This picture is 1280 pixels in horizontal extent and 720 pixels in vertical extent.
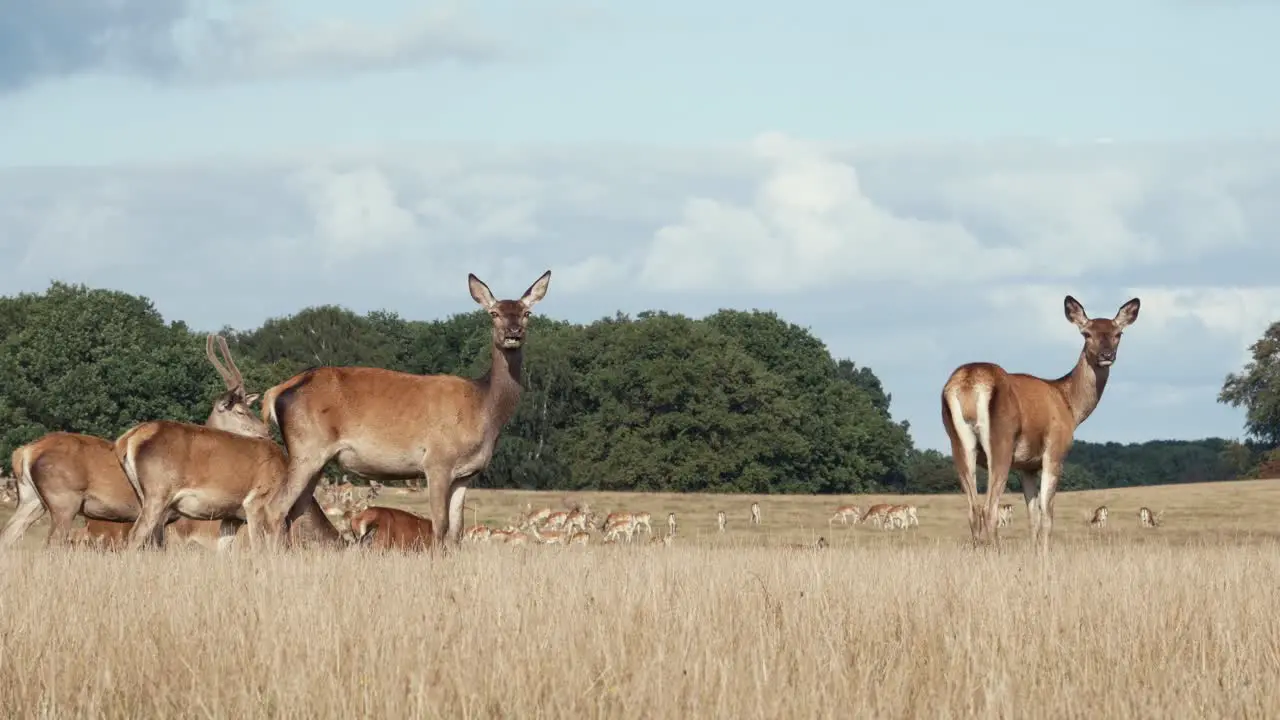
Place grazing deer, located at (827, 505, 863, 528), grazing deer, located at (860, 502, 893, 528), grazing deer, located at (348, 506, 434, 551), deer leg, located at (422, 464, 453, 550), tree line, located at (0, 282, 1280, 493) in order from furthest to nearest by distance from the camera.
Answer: tree line, located at (0, 282, 1280, 493) < grazing deer, located at (827, 505, 863, 528) < grazing deer, located at (860, 502, 893, 528) < grazing deer, located at (348, 506, 434, 551) < deer leg, located at (422, 464, 453, 550)

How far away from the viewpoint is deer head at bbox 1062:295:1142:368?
53.8ft

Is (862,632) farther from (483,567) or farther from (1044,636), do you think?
(483,567)

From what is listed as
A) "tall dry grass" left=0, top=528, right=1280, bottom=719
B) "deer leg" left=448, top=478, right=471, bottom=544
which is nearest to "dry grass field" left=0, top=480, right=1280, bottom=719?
"tall dry grass" left=0, top=528, right=1280, bottom=719

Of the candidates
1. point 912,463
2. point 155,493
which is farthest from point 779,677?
point 912,463

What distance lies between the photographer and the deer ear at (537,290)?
14.1 metres

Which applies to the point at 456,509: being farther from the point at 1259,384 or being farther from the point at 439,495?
the point at 1259,384

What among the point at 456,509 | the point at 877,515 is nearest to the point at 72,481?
the point at 456,509

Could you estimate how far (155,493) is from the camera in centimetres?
1438

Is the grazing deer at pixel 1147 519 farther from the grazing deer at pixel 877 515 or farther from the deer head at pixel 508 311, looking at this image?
the deer head at pixel 508 311

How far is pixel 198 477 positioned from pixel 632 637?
25.9 ft

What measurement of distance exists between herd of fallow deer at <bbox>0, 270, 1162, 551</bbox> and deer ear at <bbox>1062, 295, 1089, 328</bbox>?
24 millimetres

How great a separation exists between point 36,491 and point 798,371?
60.1 m

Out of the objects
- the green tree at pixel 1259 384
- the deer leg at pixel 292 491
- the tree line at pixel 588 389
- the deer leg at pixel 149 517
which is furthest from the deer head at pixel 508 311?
the green tree at pixel 1259 384

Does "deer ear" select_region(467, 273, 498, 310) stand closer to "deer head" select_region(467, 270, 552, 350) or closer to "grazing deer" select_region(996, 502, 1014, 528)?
"deer head" select_region(467, 270, 552, 350)
